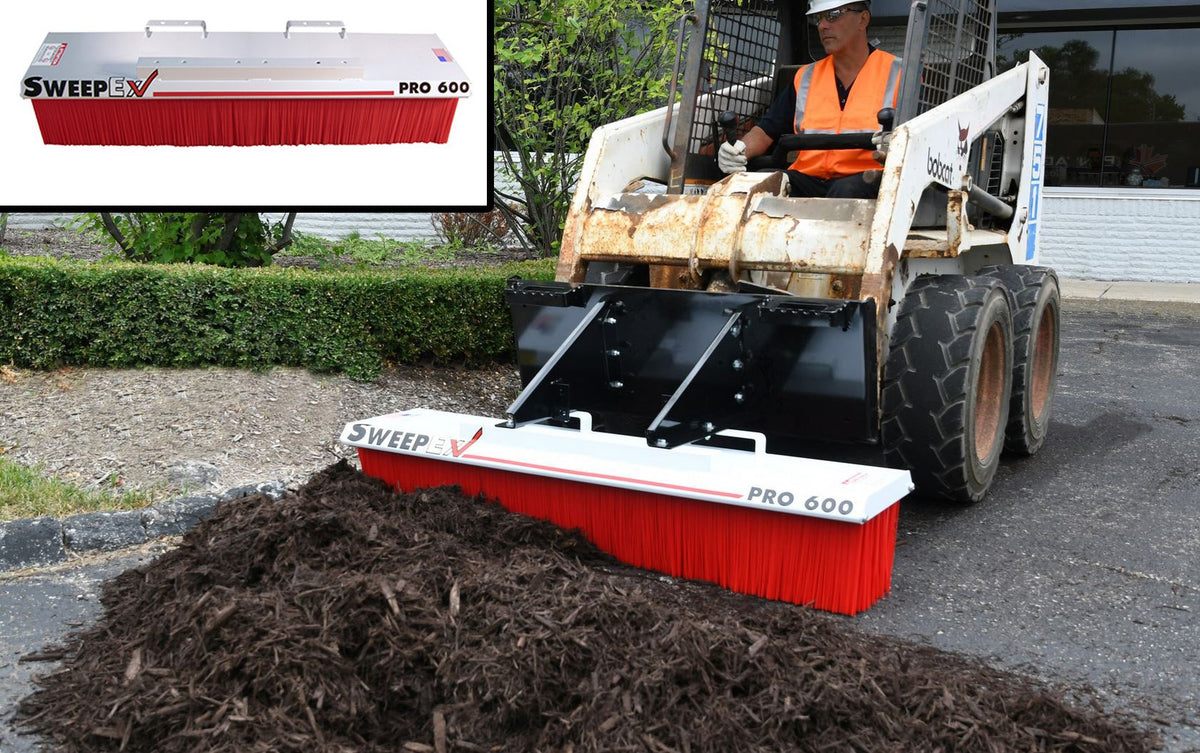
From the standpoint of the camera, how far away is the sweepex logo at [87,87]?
6.36m

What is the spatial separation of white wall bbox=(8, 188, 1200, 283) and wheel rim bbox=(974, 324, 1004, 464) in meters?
8.99

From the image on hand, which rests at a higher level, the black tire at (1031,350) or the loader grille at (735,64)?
the loader grille at (735,64)

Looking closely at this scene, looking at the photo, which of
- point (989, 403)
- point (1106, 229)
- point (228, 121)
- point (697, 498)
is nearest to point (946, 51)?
point (989, 403)

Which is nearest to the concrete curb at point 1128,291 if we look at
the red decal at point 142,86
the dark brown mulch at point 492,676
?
the red decal at point 142,86

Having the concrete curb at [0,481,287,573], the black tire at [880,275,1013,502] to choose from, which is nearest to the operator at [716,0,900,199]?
the black tire at [880,275,1013,502]

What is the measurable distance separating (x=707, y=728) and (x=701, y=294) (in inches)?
79.2

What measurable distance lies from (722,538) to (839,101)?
2553 mm

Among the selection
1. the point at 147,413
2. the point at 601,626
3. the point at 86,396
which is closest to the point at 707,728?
the point at 601,626

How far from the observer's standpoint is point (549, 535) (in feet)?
13.8

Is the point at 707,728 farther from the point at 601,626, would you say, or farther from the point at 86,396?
the point at 86,396

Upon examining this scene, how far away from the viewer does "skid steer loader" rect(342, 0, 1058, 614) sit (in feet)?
13.0

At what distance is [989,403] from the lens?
539cm

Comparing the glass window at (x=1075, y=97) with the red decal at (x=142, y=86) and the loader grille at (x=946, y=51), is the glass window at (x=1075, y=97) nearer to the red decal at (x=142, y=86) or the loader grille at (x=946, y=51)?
the loader grille at (x=946, y=51)

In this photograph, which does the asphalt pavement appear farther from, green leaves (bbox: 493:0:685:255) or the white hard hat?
green leaves (bbox: 493:0:685:255)
